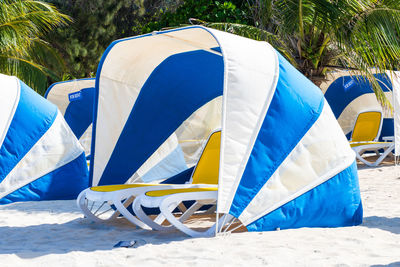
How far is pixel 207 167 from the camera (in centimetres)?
625

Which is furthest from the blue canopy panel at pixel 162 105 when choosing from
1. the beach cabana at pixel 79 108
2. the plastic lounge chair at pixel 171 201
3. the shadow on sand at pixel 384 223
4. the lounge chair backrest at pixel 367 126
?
the lounge chair backrest at pixel 367 126

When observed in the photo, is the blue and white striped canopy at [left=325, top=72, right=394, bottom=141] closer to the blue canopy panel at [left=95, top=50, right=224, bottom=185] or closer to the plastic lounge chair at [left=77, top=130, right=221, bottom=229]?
the blue canopy panel at [left=95, top=50, right=224, bottom=185]

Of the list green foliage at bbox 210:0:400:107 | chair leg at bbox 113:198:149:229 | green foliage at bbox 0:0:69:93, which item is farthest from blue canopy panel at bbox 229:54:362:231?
green foliage at bbox 0:0:69:93

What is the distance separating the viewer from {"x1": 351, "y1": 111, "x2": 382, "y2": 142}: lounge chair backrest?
1305cm

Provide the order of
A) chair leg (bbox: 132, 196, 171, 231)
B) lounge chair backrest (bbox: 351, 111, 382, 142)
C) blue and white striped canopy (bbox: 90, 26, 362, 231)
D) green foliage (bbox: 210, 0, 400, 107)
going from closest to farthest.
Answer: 1. blue and white striped canopy (bbox: 90, 26, 362, 231)
2. chair leg (bbox: 132, 196, 171, 231)
3. green foliage (bbox: 210, 0, 400, 107)
4. lounge chair backrest (bbox: 351, 111, 382, 142)

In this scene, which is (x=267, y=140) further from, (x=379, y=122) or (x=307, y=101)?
(x=379, y=122)

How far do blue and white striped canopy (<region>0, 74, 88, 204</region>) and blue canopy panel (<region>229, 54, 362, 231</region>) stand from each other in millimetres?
3686

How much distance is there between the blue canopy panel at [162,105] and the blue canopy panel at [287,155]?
1476 mm

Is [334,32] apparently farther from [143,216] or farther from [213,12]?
[213,12]

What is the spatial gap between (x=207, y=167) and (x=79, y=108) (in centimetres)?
659

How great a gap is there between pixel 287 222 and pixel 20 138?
13.2 ft

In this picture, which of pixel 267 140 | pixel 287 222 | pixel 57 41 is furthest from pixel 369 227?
pixel 57 41

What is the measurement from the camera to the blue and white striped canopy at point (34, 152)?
23.7ft

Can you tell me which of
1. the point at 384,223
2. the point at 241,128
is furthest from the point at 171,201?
the point at 384,223
